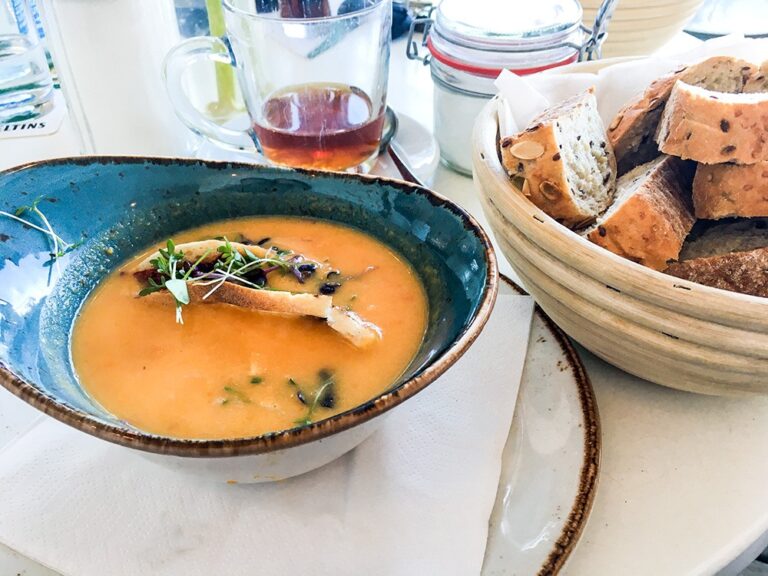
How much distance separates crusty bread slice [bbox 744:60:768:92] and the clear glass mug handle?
3.22ft

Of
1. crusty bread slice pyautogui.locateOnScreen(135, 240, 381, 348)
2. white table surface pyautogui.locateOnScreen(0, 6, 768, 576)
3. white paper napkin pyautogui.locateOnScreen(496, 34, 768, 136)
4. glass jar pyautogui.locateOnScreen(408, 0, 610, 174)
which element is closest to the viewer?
white table surface pyautogui.locateOnScreen(0, 6, 768, 576)

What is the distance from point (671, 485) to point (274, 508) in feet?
1.63

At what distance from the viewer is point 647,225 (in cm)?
86

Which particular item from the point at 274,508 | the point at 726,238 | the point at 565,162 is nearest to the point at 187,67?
the point at 565,162

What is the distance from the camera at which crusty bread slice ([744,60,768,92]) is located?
103 centimetres

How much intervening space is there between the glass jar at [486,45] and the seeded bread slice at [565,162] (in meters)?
0.31

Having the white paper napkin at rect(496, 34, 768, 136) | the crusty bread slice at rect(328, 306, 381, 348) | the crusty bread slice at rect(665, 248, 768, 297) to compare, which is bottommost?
the crusty bread slice at rect(328, 306, 381, 348)

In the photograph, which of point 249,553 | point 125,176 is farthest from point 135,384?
point 125,176

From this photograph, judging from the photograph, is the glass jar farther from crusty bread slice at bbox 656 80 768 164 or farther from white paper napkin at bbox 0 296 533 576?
white paper napkin at bbox 0 296 533 576

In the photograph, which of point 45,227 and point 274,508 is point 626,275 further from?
point 45,227

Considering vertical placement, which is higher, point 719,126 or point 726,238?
point 719,126

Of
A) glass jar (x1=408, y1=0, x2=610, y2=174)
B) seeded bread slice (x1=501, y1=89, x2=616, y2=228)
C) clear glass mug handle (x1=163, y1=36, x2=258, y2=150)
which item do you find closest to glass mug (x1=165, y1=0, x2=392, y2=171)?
clear glass mug handle (x1=163, y1=36, x2=258, y2=150)

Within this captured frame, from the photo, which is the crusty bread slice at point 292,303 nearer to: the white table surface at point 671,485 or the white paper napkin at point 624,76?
the white table surface at point 671,485

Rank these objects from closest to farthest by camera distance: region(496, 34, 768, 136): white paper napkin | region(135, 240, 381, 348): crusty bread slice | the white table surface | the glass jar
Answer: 1. the white table surface
2. region(135, 240, 381, 348): crusty bread slice
3. region(496, 34, 768, 136): white paper napkin
4. the glass jar
